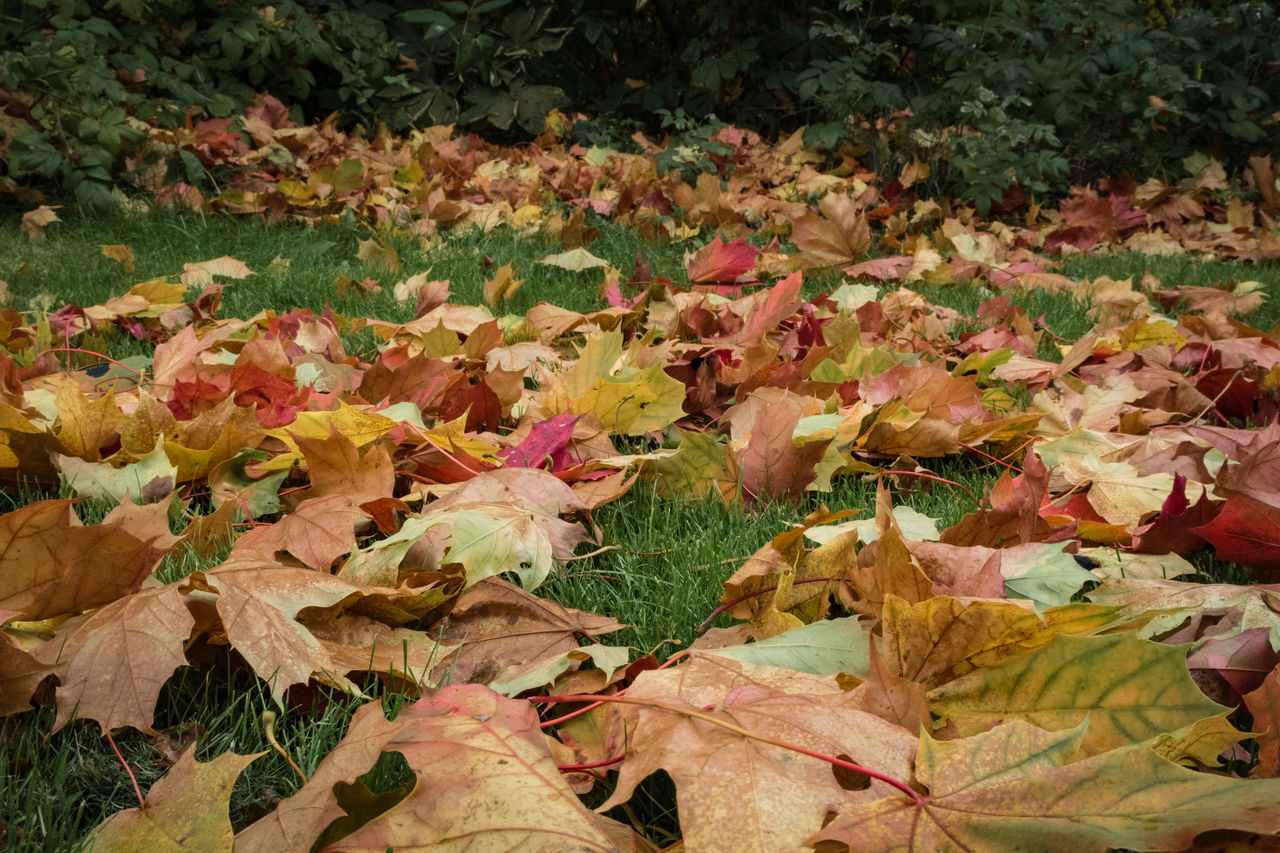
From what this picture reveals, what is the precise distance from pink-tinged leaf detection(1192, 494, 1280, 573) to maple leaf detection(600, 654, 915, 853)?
0.56 meters

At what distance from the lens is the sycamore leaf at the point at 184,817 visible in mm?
622

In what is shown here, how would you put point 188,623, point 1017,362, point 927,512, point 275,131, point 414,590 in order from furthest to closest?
point 275,131
point 1017,362
point 927,512
point 414,590
point 188,623

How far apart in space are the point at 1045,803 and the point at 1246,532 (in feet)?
2.01

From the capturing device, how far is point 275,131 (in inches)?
187

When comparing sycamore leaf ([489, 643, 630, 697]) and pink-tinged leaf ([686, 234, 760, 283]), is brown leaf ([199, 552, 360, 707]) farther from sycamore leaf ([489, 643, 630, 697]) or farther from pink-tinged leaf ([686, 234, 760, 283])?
pink-tinged leaf ([686, 234, 760, 283])

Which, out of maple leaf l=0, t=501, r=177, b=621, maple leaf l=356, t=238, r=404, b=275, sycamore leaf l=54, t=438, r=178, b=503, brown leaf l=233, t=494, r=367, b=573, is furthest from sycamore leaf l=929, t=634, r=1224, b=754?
maple leaf l=356, t=238, r=404, b=275

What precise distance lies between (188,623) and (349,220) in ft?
9.85

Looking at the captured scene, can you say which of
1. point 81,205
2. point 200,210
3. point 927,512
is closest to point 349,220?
point 200,210

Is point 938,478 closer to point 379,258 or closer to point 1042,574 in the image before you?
point 1042,574

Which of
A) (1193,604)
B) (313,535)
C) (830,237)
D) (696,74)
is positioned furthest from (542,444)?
(696,74)

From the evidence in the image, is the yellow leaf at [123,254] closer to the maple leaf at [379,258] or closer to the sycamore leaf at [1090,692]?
the maple leaf at [379,258]

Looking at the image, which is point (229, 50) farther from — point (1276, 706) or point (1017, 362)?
point (1276, 706)

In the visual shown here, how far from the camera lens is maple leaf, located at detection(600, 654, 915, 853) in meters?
0.57

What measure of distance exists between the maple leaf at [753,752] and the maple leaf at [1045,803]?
0.11 ft
